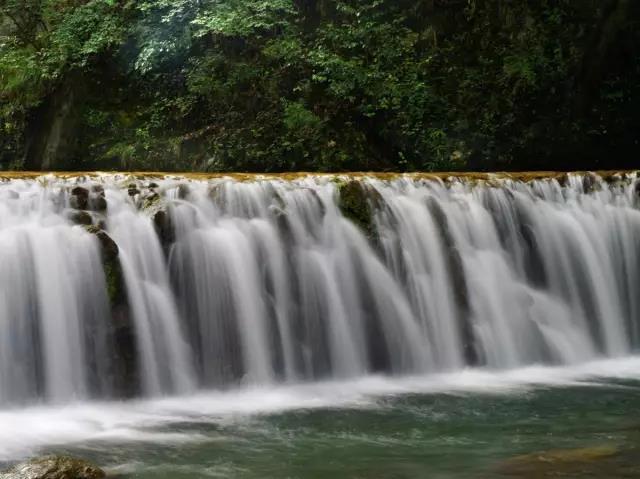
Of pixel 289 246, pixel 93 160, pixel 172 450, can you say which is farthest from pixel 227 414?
pixel 93 160

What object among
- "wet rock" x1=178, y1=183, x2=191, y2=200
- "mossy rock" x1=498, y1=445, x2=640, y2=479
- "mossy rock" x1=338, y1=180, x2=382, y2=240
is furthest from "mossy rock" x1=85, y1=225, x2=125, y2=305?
"mossy rock" x1=498, y1=445, x2=640, y2=479

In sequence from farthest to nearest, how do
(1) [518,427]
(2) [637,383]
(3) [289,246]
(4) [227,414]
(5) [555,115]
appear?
(5) [555,115]
(3) [289,246]
(2) [637,383]
(4) [227,414]
(1) [518,427]

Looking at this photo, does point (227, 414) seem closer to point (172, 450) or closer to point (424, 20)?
point (172, 450)

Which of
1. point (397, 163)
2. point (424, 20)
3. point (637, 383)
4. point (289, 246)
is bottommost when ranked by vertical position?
point (637, 383)

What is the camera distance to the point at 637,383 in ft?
26.3

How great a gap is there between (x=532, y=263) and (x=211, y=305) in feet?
13.7

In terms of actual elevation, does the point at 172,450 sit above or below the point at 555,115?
below

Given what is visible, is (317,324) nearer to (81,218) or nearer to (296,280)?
(296,280)

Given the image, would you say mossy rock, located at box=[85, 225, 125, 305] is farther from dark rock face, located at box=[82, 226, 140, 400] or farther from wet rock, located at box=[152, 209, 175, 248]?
wet rock, located at box=[152, 209, 175, 248]

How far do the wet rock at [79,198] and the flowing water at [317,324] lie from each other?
0.05ft

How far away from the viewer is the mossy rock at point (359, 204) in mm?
9164

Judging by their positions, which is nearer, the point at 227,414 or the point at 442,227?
the point at 227,414

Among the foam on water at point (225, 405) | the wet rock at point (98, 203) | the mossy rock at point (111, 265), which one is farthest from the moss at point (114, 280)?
the foam on water at point (225, 405)

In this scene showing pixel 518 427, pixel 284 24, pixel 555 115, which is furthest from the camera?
pixel 284 24
